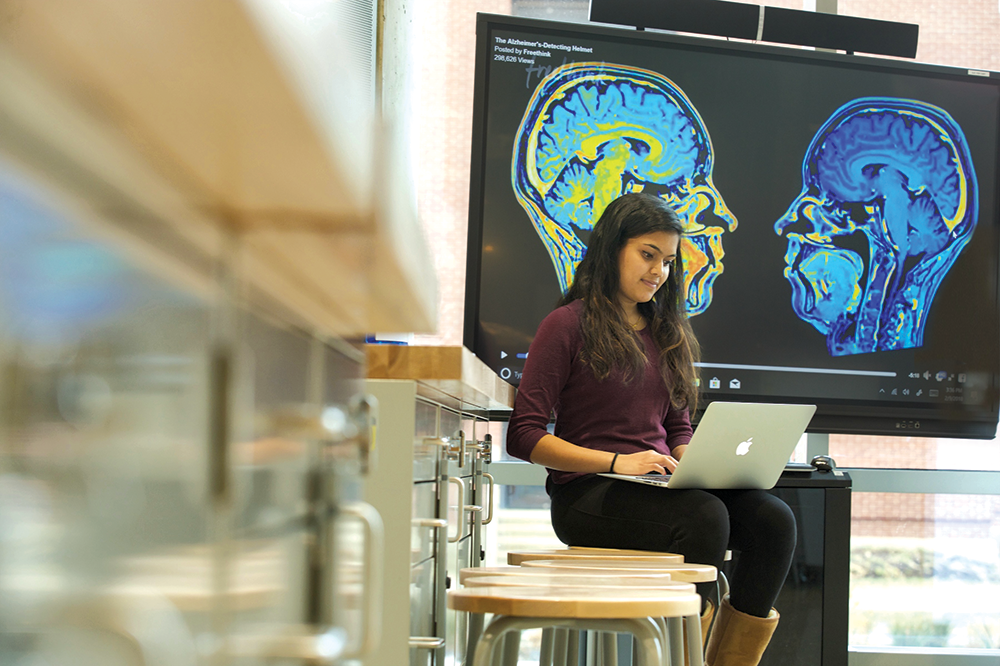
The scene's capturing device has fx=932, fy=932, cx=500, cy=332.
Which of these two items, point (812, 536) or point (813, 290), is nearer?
point (812, 536)

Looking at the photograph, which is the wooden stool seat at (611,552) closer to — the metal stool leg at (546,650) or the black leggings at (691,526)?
the black leggings at (691,526)

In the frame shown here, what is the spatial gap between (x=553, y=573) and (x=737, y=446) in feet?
1.88

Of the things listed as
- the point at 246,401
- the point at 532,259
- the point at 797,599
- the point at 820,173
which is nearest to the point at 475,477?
the point at 532,259

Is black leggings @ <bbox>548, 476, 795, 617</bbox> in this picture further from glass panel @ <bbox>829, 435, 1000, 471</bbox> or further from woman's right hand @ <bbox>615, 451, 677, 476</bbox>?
glass panel @ <bbox>829, 435, 1000, 471</bbox>

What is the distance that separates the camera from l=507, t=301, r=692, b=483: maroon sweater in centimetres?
203

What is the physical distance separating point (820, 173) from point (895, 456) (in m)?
1.06

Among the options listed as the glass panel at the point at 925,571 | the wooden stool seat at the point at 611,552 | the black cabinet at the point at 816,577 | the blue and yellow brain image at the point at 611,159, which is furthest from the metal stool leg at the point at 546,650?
the glass panel at the point at 925,571

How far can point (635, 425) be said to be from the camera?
212 centimetres

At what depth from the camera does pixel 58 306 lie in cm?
32

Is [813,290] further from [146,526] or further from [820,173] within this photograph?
[146,526]

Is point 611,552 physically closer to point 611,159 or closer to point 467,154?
point 611,159

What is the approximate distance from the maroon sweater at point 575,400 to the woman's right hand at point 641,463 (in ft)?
0.38

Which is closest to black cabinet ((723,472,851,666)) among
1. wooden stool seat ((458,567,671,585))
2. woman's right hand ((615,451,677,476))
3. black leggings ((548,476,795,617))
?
black leggings ((548,476,795,617))

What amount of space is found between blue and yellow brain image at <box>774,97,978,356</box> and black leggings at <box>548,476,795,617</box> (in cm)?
142
